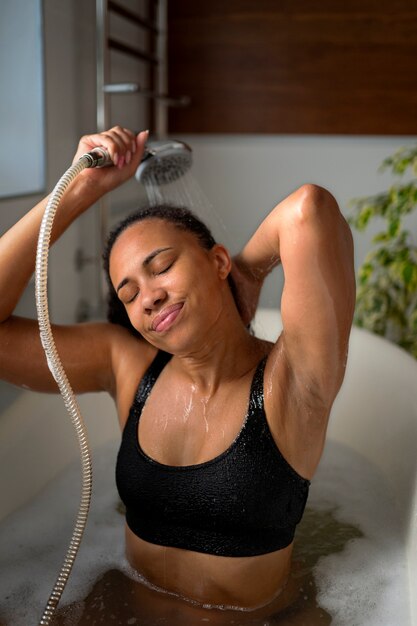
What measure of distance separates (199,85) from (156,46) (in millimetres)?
244

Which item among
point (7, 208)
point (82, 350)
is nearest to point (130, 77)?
point (7, 208)

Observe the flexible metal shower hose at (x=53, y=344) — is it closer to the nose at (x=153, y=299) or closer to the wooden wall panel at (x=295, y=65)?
the nose at (x=153, y=299)

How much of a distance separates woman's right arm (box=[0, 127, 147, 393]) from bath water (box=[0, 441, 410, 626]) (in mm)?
361

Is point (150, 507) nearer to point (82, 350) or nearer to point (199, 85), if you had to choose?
point (82, 350)

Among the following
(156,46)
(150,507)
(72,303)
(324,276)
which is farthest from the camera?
(156,46)

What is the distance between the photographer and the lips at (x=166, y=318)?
1055 millimetres

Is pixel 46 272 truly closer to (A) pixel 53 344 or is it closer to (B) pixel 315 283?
(A) pixel 53 344

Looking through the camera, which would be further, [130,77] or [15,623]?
[130,77]

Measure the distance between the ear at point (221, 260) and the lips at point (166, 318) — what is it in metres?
0.14

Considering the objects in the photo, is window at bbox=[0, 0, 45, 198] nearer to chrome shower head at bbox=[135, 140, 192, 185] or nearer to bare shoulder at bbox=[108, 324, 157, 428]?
chrome shower head at bbox=[135, 140, 192, 185]

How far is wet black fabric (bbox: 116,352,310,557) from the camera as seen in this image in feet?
3.69

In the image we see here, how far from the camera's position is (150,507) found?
118 centimetres

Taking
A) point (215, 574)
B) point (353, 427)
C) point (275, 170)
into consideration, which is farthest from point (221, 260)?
point (275, 170)

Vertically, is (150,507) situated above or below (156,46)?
below
